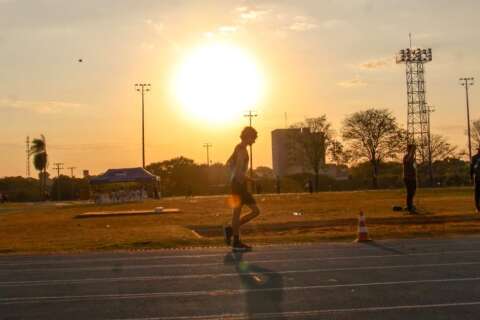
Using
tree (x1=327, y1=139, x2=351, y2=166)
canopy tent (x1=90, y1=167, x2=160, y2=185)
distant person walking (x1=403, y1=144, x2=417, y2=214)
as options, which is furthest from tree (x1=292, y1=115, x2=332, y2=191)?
distant person walking (x1=403, y1=144, x2=417, y2=214)

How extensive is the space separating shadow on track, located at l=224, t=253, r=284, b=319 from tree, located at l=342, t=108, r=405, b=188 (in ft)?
273

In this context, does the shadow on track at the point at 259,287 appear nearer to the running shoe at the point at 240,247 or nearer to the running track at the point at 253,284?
the running track at the point at 253,284

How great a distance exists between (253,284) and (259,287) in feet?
0.80

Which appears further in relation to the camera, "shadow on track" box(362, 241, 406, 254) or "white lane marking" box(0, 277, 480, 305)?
"shadow on track" box(362, 241, 406, 254)

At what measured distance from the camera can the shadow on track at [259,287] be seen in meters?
7.75

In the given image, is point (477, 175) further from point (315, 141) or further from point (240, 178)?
point (315, 141)

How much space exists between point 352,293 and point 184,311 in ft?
6.78

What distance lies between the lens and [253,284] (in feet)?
30.4

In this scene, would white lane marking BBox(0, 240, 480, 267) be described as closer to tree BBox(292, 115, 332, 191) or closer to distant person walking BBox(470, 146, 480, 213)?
distant person walking BBox(470, 146, 480, 213)

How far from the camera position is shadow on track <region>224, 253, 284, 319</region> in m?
Answer: 7.75

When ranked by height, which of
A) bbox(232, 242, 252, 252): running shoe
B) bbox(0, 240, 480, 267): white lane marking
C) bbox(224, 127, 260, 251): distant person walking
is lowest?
bbox(0, 240, 480, 267): white lane marking

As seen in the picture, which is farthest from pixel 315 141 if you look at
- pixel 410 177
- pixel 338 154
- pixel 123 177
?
pixel 410 177

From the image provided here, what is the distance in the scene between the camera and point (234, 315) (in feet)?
24.4

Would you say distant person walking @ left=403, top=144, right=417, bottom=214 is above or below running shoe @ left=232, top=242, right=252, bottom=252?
above
